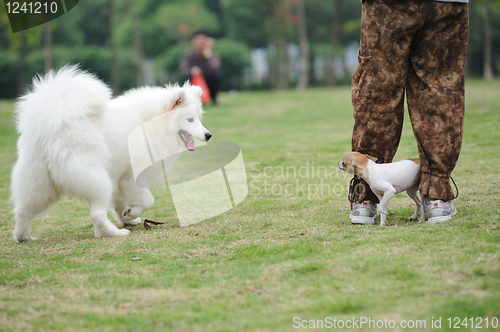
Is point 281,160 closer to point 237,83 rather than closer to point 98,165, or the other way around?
point 98,165

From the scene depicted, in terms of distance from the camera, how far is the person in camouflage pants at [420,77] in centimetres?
335

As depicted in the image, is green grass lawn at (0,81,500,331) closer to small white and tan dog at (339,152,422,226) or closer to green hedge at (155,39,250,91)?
small white and tan dog at (339,152,422,226)

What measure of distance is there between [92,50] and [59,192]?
25832mm

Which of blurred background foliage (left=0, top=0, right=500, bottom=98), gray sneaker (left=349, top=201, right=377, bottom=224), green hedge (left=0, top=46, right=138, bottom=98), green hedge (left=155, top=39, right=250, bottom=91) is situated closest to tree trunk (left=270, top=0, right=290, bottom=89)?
blurred background foliage (left=0, top=0, right=500, bottom=98)

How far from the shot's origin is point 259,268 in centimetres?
276

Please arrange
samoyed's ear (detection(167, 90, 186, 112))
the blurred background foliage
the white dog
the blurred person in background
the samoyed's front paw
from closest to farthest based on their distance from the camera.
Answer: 1. the white dog
2. samoyed's ear (detection(167, 90, 186, 112))
3. the samoyed's front paw
4. the blurred person in background
5. the blurred background foliage

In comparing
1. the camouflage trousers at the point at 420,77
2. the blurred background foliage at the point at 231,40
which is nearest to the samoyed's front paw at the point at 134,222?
the camouflage trousers at the point at 420,77

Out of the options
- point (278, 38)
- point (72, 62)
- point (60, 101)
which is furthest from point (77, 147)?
point (278, 38)

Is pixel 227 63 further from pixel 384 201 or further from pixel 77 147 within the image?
pixel 384 201

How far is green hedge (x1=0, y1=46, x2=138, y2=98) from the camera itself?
2555 centimetres

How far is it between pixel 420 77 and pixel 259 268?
1.82 m

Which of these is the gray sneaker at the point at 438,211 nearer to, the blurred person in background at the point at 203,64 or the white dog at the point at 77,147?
the white dog at the point at 77,147

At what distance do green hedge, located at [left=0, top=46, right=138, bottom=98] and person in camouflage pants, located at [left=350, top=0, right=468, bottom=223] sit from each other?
23.9 metres

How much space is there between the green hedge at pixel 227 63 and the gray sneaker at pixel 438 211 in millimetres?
28424
